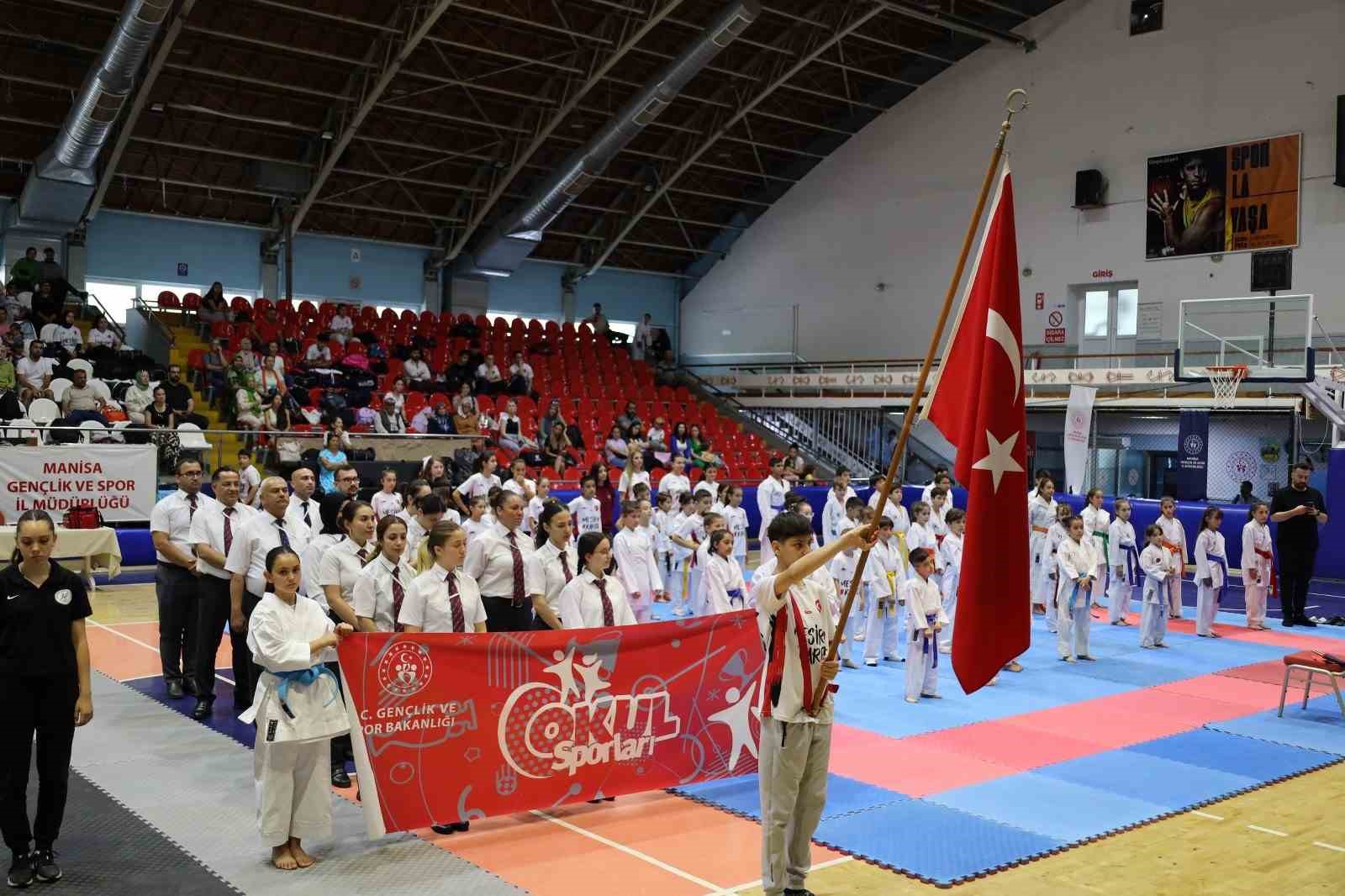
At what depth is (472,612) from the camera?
22.9 ft

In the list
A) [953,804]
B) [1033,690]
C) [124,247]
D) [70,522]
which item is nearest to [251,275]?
[124,247]

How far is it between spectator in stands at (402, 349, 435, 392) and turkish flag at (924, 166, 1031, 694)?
19.8 meters

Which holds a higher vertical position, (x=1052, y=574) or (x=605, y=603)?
(x=605, y=603)

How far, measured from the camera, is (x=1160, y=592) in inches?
526

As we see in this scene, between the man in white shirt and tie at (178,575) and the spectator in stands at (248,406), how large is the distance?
10.0 meters

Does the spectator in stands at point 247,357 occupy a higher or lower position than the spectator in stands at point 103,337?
lower

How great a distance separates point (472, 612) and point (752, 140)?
24.7 meters

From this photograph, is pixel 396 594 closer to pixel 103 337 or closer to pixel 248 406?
pixel 248 406

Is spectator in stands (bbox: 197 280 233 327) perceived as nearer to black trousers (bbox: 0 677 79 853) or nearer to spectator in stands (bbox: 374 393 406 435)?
spectator in stands (bbox: 374 393 406 435)

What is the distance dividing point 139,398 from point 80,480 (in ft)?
9.20

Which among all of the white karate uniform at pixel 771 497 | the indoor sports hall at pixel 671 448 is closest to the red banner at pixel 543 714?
the indoor sports hall at pixel 671 448

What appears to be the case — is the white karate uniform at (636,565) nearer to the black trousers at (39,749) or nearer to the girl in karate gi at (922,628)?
the girl in karate gi at (922,628)

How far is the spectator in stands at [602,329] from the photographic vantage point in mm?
31141

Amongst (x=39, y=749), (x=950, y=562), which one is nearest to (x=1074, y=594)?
(x=950, y=562)
